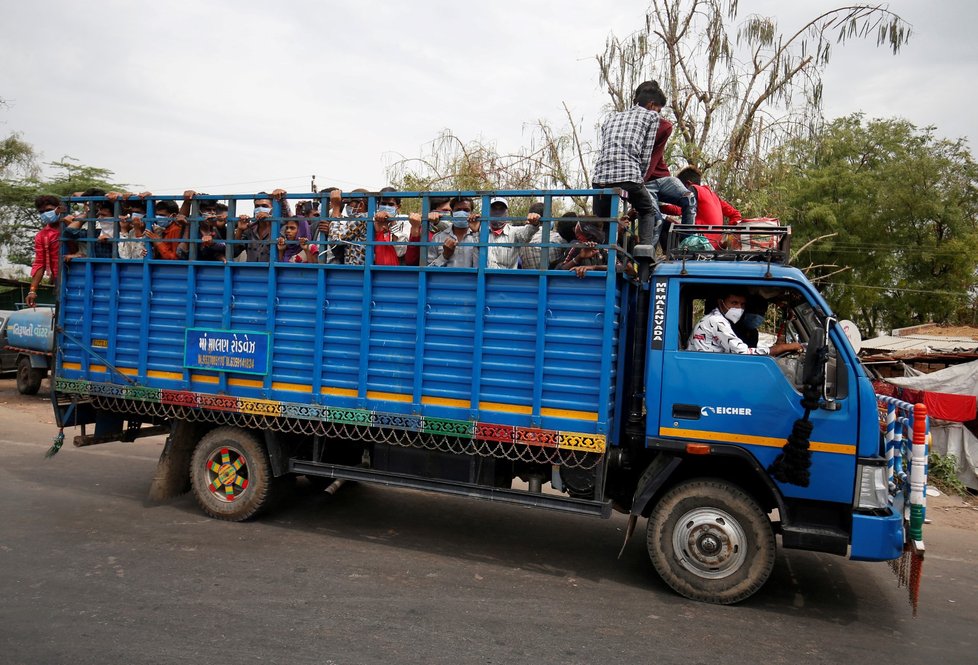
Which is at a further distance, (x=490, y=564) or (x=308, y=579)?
(x=490, y=564)

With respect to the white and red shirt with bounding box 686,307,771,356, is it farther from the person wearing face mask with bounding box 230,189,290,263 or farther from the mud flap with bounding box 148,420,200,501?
the mud flap with bounding box 148,420,200,501

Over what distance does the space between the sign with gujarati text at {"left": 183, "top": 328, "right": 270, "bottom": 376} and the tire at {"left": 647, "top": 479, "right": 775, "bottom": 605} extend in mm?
3353

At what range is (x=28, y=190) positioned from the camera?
24.5 m

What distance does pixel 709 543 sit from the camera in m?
4.67

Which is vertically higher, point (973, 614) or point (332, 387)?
point (332, 387)

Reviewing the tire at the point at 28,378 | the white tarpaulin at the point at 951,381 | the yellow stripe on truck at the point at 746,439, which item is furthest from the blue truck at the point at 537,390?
the tire at the point at 28,378

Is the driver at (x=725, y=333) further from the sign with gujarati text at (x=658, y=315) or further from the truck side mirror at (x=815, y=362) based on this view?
the truck side mirror at (x=815, y=362)

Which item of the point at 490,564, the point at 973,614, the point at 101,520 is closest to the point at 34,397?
the point at 101,520

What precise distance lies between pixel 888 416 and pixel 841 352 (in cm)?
61

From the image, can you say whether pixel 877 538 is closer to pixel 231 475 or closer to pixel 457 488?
pixel 457 488

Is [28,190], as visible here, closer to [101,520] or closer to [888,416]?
[101,520]

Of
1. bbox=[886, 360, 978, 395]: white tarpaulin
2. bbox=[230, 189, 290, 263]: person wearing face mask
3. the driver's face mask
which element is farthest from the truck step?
bbox=[886, 360, 978, 395]: white tarpaulin

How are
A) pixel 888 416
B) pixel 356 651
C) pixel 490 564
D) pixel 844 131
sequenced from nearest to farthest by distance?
pixel 356 651 → pixel 888 416 → pixel 490 564 → pixel 844 131

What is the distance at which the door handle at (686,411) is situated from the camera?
15.2ft
